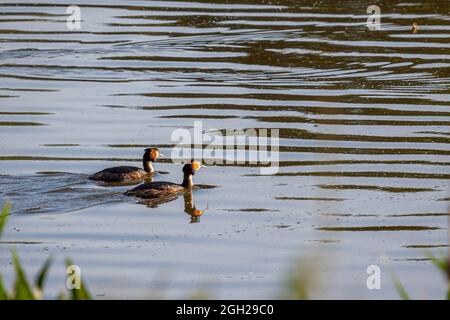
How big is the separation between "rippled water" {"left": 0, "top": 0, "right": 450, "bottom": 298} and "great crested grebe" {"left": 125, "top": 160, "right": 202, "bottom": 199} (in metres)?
0.18

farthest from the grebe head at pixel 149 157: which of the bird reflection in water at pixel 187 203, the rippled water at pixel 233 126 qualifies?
the bird reflection in water at pixel 187 203

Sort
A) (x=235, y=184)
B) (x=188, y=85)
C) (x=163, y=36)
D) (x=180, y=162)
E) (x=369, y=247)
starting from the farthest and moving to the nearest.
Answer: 1. (x=163, y=36)
2. (x=188, y=85)
3. (x=180, y=162)
4. (x=235, y=184)
5. (x=369, y=247)

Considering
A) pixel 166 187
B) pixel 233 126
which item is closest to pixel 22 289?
pixel 166 187

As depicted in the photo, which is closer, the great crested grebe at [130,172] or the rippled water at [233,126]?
the rippled water at [233,126]

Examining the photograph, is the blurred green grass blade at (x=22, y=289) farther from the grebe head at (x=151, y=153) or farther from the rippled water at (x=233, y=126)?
the grebe head at (x=151, y=153)

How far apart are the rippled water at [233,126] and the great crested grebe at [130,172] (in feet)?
0.42

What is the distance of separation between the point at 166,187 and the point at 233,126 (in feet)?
7.55

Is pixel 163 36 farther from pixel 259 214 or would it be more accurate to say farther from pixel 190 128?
pixel 259 214

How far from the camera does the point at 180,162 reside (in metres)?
12.3

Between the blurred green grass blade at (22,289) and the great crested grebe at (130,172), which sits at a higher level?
the blurred green grass blade at (22,289)

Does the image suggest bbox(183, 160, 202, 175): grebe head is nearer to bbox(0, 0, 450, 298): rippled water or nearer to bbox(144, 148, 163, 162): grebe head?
bbox(0, 0, 450, 298): rippled water

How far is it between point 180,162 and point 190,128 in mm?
851

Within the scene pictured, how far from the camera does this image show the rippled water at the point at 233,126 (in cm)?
873
